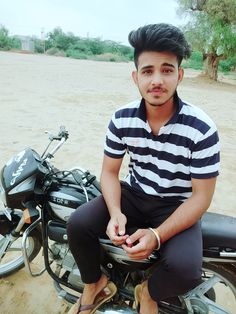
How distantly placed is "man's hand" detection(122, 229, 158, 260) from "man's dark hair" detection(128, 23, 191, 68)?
2.88ft

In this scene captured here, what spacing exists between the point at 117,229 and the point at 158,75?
Result: 0.78 meters

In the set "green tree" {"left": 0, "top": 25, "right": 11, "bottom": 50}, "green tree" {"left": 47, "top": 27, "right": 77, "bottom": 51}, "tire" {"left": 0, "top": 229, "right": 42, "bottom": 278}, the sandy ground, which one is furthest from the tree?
"green tree" {"left": 47, "top": 27, "right": 77, "bottom": 51}

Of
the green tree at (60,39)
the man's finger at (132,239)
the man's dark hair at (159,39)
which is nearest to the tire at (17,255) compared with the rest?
the man's finger at (132,239)

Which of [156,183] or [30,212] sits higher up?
[156,183]

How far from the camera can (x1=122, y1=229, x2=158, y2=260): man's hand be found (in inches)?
62.5

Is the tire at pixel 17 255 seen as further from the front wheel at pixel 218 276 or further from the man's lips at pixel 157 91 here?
the man's lips at pixel 157 91

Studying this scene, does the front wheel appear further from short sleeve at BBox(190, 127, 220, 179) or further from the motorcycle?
short sleeve at BBox(190, 127, 220, 179)

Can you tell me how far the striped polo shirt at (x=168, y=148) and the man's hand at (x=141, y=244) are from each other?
282mm

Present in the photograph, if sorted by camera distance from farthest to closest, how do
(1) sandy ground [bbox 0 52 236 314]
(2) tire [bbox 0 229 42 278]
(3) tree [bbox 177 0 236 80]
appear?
(3) tree [bbox 177 0 236 80]
(1) sandy ground [bbox 0 52 236 314]
(2) tire [bbox 0 229 42 278]

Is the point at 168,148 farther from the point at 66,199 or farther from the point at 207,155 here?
the point at 66,199

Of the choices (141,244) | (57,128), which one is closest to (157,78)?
(141,244)

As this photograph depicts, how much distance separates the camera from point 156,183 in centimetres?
181

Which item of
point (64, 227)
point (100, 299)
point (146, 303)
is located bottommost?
point (100, 299)

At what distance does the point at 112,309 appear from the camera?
194cm
